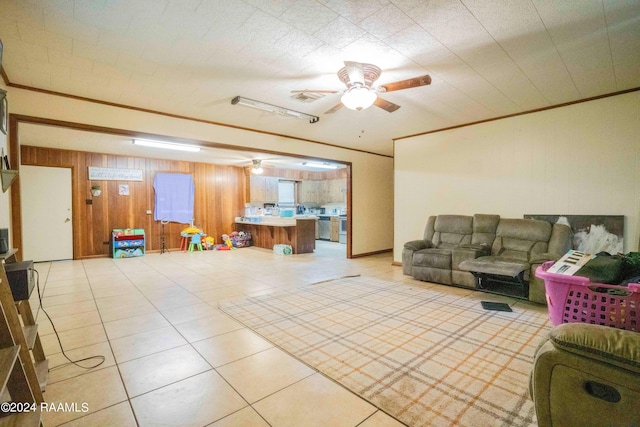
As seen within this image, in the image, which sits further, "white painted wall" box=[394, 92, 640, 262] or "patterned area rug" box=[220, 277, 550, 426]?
"white painted wall" box=[394, 92, 640, 262]

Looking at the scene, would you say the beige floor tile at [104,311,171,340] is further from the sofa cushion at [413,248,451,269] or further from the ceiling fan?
the sofa cushion at [413,248,451,269]

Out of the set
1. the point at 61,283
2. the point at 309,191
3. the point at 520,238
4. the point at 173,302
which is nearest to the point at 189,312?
the point at 173,302

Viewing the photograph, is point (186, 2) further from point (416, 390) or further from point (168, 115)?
point (416, 390)

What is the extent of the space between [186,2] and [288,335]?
257cm

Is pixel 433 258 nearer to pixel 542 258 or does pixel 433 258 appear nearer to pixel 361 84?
pixel 542 258

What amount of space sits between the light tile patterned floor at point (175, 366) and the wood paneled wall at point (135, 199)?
2.68 metres

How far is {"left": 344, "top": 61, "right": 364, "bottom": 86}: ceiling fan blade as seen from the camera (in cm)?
241

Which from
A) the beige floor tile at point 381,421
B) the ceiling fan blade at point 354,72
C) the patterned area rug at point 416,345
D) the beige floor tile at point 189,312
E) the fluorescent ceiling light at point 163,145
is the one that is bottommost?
the beige floor tile at point 189,312

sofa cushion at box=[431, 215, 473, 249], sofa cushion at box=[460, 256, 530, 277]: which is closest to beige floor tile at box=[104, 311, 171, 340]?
sofa cushion at box=[460, 256, 530, 277]

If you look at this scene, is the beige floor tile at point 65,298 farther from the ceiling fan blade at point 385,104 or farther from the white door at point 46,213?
the ceiling fan blade at point 385,104

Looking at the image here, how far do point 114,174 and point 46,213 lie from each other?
1497 millimetres

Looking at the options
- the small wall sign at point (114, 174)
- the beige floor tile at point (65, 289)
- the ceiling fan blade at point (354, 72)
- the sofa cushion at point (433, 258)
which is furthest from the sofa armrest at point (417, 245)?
the small wall sign at point (114, 174)

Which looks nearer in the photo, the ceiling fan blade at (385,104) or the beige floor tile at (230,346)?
the beige floor tile at (230,346)

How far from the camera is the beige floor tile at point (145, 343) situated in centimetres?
221
